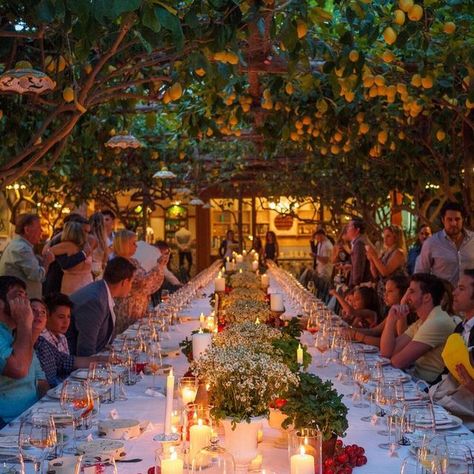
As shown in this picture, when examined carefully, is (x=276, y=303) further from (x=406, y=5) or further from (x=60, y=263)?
(x=406, y=5)

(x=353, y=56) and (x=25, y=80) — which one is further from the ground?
(x=353, y=56)

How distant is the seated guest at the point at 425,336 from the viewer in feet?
14.9

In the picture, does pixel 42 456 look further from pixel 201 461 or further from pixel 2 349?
pixel 2 349

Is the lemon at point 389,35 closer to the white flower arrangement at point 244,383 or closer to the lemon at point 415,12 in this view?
the lemon at point 415,12

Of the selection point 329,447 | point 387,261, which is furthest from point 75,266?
point 329,447

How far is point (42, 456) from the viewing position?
2430 millimetres

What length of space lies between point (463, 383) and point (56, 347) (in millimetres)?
2216

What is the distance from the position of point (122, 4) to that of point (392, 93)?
3.63 meters

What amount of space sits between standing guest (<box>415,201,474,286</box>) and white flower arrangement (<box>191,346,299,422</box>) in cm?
439

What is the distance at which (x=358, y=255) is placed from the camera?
8.76 metres

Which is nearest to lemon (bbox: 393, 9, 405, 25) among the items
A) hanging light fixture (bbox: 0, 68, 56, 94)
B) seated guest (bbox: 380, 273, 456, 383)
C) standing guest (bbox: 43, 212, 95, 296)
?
seated guest (bbox: 380, 273, 456, 383)

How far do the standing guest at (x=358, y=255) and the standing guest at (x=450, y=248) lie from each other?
1.67m

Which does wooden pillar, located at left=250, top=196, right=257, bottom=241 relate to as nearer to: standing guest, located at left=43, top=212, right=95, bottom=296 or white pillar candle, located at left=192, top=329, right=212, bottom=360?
standing guest, located at left=43, top=212, right=95, bottom=296

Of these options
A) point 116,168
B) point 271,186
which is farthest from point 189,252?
point 116,168
